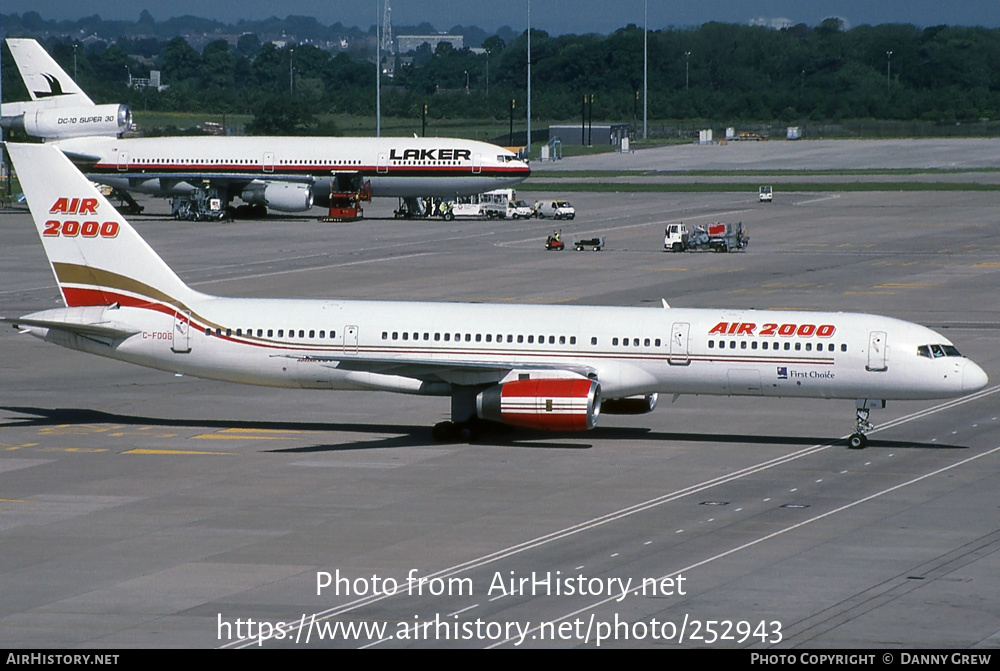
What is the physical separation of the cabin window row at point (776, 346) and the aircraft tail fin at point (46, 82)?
99138 mm

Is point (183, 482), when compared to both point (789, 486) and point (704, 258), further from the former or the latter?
point (704, 258)

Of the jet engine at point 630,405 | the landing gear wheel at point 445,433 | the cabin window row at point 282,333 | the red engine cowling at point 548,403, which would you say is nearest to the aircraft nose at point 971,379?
the jet engine at point 630,405

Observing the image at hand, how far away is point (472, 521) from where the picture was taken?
3566 cm

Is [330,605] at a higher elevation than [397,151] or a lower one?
lower

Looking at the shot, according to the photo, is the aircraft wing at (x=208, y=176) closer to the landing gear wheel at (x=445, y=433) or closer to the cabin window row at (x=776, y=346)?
the landing gear wheel at (x=445, y=433)

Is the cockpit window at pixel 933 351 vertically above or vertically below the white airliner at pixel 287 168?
below

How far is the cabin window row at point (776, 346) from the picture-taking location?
4397 centimetres

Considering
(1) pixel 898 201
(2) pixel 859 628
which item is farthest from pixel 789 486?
(1) pixel 898 201

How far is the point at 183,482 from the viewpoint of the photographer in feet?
132

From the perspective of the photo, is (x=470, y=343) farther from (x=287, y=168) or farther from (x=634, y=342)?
(x=287, y=168)

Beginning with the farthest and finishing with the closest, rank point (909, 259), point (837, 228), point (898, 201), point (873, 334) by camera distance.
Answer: point (898, 201)
point (837, 228)
point (909, 259)
point (873, 334)

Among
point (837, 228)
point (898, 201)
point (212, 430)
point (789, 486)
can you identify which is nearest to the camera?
point (789, 486)

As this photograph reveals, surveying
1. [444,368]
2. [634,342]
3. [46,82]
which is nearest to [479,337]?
[444,368]

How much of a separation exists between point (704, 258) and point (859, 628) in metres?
74.4
